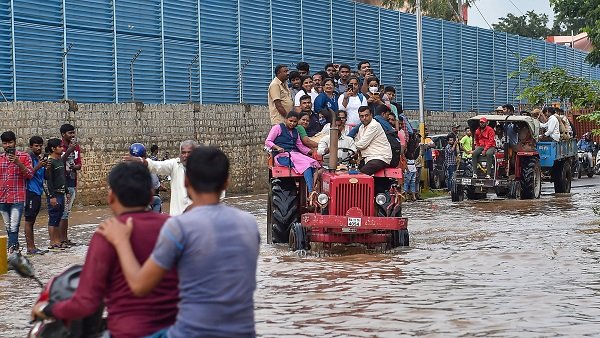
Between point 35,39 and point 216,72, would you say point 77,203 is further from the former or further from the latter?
point 216,72

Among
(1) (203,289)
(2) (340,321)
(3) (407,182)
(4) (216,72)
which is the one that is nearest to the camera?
(1) (203,289)

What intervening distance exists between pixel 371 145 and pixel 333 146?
0.97 meters

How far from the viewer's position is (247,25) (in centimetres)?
3388

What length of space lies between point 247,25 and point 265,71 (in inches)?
57.9

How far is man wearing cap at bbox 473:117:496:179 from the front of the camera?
26.8 meters

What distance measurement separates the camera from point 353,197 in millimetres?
15922

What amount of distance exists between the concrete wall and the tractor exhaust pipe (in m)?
10.3

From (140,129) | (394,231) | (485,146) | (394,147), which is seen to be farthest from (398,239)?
(140,129)

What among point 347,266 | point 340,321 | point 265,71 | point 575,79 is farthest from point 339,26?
point 340,321

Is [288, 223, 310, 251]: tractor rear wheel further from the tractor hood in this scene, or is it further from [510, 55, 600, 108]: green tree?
the tractor hood

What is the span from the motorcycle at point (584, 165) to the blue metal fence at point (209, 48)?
5.36m

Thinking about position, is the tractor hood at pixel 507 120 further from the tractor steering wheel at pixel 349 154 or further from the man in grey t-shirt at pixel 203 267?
the man in grey t-shirt at pixel 203 267

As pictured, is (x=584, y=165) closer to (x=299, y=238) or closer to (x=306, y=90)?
(x=306, y=90)

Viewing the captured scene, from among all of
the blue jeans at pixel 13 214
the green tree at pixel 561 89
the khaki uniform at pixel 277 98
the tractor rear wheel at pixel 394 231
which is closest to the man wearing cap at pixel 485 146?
the green tree at pixel 561 89
